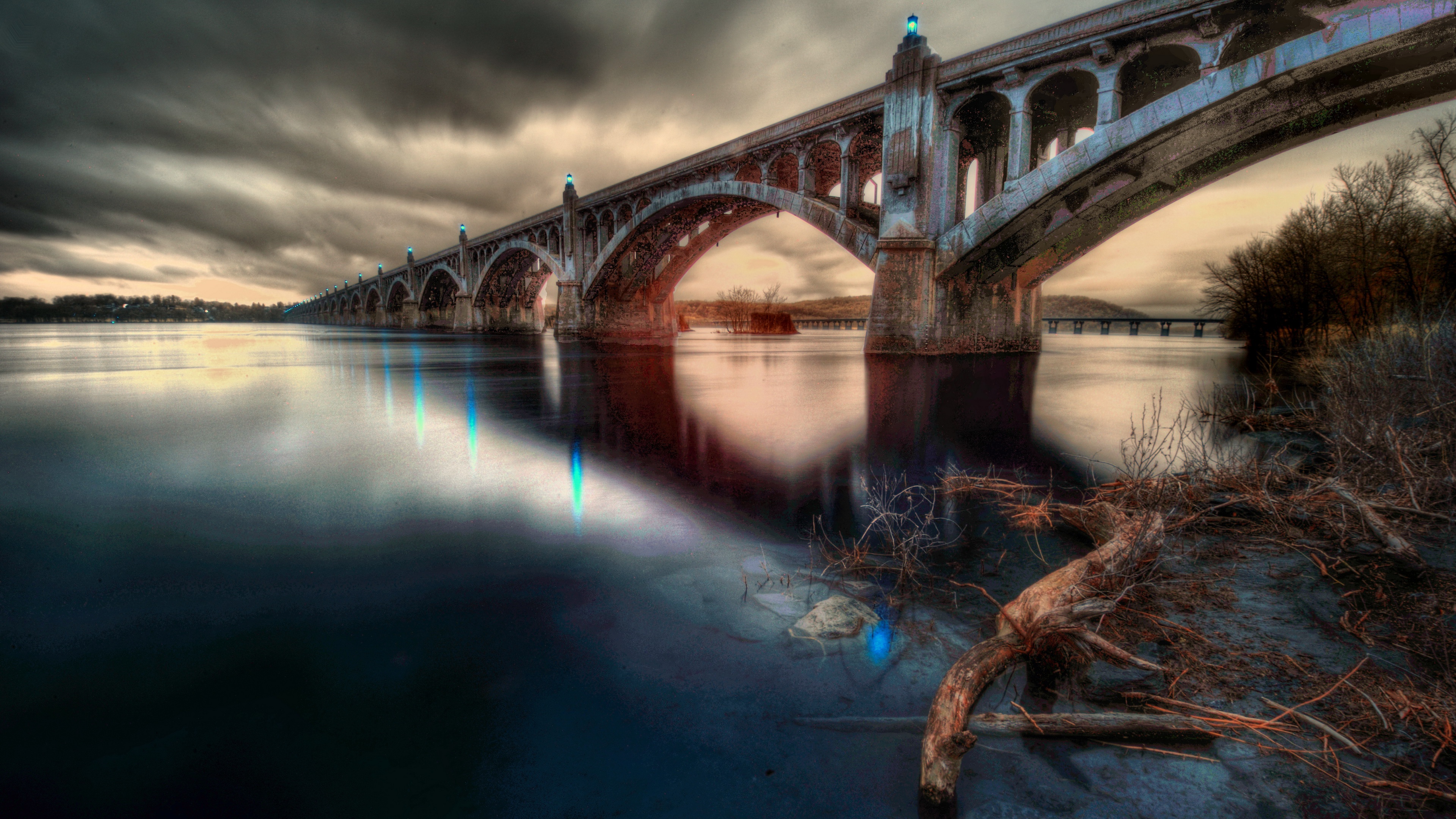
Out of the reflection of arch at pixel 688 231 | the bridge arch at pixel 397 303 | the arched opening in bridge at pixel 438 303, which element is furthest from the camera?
the bridge arch at pixel 397 303

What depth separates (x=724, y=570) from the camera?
295 centimetres

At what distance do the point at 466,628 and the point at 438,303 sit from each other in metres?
75.1

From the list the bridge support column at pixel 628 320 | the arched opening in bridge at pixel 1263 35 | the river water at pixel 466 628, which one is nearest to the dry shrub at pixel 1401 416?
the river water at pixel 466 628

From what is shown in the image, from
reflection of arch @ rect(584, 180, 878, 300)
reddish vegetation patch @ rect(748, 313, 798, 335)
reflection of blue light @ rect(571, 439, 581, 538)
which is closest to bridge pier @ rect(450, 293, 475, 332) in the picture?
reflection of arch @ rect(584, 180, 878, 300)

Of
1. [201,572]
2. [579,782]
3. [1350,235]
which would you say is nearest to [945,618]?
[579,782]

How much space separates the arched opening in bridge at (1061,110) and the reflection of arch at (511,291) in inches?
1348

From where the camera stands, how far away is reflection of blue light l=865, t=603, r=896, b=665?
2.14 m

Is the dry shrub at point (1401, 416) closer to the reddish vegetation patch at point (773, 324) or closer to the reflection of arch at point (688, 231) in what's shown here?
the reflection of arch at point (688, 231)

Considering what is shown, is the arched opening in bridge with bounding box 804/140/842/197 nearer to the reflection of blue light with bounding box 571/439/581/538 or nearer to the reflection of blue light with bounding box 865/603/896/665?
the reflection of blue light with bounding box 571/439/581/538

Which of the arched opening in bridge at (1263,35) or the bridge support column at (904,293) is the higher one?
the arched opening in bridge at (1263,35)

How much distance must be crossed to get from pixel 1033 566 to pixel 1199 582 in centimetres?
69

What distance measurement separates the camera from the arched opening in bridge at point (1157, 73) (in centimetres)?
1411

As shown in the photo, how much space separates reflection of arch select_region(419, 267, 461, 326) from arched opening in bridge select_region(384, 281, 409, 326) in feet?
9.69

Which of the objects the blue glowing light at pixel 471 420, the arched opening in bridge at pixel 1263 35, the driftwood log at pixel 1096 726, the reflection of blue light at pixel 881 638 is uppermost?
the arched opening in bridge at pixel 1263 35
